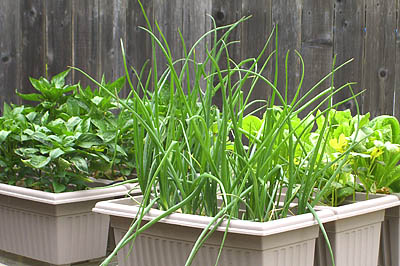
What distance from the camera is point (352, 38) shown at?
2449 millimetres

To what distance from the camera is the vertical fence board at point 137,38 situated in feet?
9.93

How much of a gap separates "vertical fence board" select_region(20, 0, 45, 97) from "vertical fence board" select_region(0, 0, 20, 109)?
36 mm

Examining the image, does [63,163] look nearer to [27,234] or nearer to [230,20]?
[27,234]

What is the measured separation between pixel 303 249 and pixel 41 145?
0.87 m

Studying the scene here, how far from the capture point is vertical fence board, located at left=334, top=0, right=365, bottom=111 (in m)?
2.43

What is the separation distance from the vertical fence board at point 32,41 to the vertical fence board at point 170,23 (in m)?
0.71

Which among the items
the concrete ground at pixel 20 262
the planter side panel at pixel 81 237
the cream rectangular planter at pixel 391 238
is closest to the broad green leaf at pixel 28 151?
the planter side panel at pixel 81 237

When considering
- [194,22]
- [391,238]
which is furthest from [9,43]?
[391,238]

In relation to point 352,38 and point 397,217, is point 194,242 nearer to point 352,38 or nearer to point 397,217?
point 397,217

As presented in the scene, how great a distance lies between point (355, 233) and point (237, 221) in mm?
444

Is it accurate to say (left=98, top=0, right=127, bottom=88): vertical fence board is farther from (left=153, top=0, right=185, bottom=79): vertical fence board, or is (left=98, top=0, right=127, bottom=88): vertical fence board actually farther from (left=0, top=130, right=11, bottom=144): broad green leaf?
(left=0, top=130, right=11, bottom=144): broad green leaf

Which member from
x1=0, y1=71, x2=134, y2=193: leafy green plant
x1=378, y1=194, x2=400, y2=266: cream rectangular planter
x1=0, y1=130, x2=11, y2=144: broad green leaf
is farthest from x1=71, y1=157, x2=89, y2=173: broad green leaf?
x1=378, y1=194, x2=400, y2=266: cream rectangular planter

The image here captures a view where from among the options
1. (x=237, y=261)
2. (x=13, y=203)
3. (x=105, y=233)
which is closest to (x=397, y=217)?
(x=237, y=261)

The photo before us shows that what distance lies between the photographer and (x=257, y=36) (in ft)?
8.84
